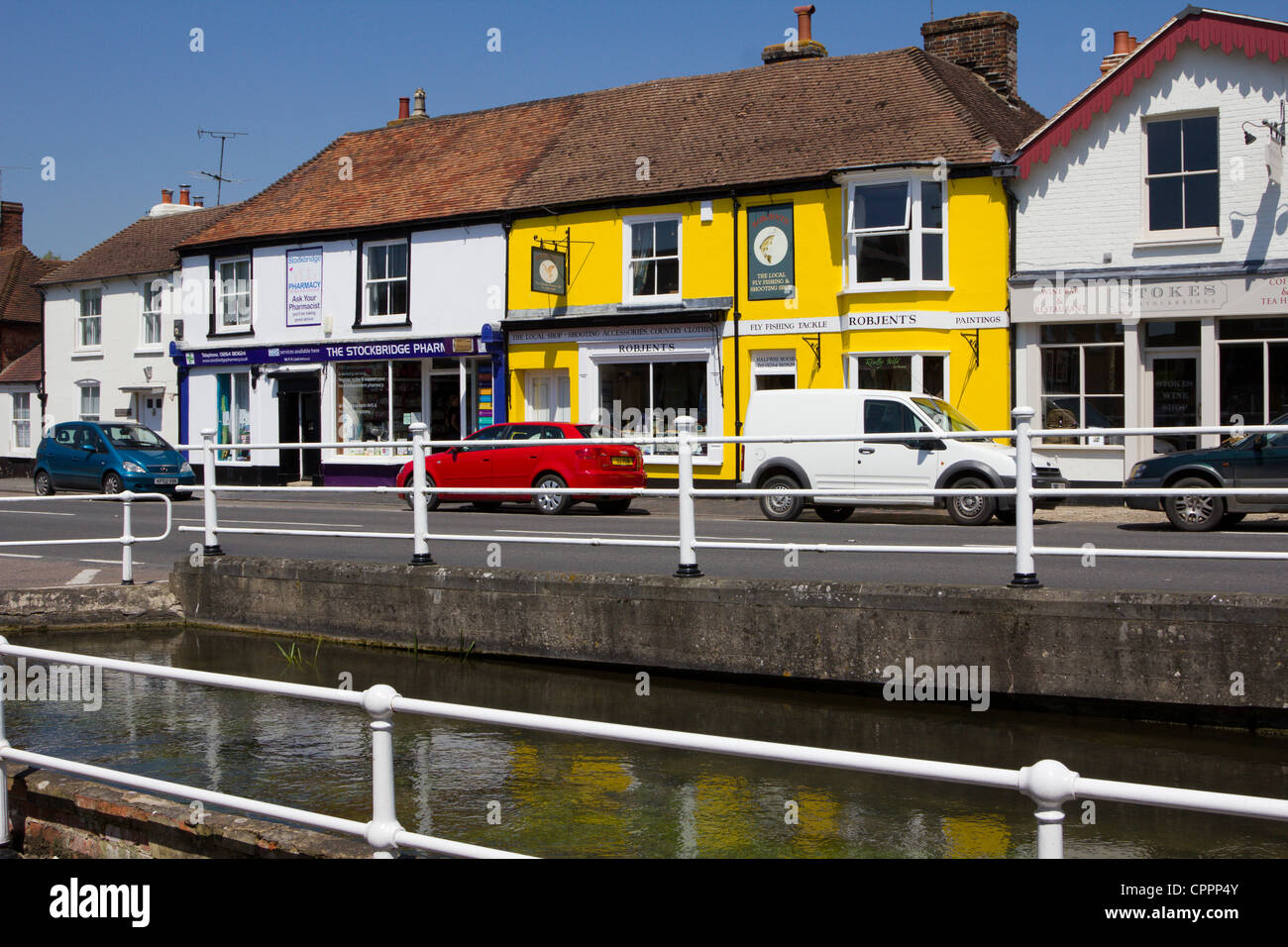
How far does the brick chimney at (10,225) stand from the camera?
158 feet

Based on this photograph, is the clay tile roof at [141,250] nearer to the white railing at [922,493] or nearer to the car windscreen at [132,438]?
the car windscreen at [132,438]

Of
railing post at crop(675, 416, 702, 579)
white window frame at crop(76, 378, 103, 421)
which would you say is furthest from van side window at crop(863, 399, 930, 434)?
white window frame at crop(76, 378, 103, 421)

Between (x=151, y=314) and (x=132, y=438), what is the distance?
9531 mm

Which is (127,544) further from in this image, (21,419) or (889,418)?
(21,419)

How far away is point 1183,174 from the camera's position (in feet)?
72.2

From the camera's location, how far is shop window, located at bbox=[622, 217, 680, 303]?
88.0ft

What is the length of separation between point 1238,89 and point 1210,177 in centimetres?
152

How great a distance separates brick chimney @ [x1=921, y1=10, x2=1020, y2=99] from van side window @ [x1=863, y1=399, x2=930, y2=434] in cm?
1226

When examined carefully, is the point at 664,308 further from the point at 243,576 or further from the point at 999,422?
the point at 243,576

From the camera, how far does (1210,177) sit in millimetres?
21766

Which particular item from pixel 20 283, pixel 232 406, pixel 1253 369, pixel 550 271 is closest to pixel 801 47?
pixel 550 271

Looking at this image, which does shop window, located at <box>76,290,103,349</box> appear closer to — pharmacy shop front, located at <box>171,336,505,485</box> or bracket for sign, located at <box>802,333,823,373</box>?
pharmacy shop front, located at <box>171,336,505,485</box>
